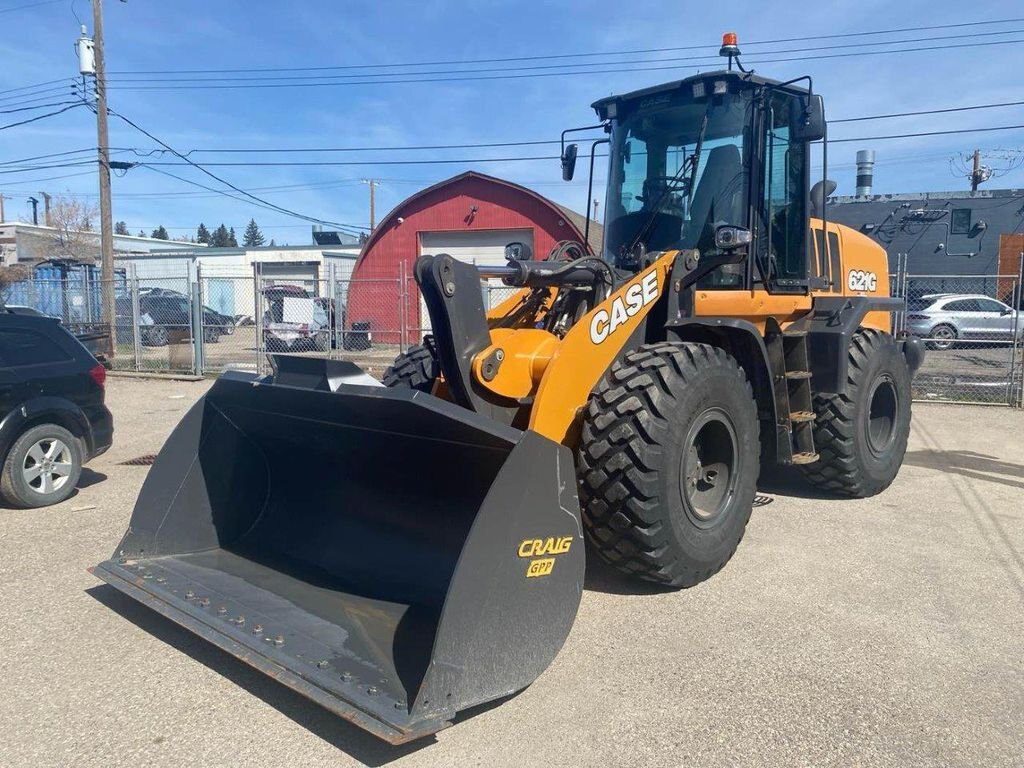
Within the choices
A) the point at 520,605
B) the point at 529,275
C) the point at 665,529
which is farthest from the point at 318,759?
the point at 529,275

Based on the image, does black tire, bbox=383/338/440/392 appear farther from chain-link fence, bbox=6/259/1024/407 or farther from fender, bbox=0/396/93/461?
chain-link fence, bbox=6/259/1024/407

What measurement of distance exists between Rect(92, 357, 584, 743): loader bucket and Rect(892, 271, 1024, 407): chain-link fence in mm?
11201

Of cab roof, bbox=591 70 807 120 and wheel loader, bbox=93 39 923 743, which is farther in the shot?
cab roof, bbox=591 70 807 120

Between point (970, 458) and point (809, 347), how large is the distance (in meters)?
3.75

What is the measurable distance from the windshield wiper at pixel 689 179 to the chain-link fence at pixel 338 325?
7.96 meters

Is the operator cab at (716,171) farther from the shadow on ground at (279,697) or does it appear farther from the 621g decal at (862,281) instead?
the shadow on ground at (279,697)

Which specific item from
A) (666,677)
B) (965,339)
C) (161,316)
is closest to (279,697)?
(666,677)

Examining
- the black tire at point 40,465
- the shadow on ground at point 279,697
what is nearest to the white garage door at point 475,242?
the black tire at point 40,465

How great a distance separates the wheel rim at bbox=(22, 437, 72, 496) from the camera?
266 inches

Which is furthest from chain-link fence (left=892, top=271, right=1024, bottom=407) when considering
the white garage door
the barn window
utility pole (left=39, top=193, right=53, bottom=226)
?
utility pole (left=39, top=193, right=53, bottom=226)

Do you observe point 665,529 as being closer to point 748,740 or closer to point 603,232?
point 748,740

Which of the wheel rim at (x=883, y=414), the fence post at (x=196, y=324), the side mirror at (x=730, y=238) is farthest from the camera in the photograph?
the fence post at (x=196, y=324)

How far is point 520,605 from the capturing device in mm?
3387

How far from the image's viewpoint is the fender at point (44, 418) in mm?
6574
